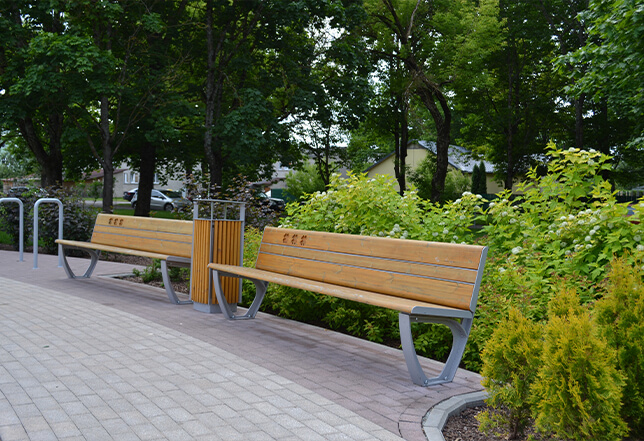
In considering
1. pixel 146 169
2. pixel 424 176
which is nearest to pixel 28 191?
pixel 146 169

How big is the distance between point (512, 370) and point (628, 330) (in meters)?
0.68

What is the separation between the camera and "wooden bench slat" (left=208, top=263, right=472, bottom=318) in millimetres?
4426

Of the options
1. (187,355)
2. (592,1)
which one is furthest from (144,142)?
(187,355)

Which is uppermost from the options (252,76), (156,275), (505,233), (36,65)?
(252,76)

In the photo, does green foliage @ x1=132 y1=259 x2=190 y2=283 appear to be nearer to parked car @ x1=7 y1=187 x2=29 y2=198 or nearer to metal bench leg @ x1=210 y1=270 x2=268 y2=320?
metal bench leg @ x1=210 y1=270 x2=268 y2=320

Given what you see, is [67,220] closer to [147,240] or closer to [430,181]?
[147,240]

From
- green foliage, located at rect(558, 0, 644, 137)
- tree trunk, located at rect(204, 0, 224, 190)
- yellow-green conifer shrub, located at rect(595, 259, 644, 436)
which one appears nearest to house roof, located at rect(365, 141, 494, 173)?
tree trunk, located at rect(204, 0, 224, 190)

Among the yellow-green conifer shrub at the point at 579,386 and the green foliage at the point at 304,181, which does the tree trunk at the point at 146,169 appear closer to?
the green foliage at the point at 304,181

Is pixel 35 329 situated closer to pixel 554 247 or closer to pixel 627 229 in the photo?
pixel 554 247

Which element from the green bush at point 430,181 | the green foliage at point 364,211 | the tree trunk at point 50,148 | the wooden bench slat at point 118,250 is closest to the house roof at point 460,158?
the green bush at point 430,181

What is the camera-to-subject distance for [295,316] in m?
6.97

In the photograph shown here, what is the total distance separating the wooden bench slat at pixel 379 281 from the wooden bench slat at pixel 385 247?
0.15m

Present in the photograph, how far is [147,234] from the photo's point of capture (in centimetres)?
866

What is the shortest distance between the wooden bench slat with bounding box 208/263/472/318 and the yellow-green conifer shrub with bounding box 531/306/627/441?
4.24ft
